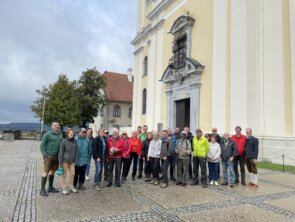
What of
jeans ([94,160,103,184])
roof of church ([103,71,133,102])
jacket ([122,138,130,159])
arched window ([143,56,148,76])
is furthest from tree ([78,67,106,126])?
jeans ([94,160,103,184])

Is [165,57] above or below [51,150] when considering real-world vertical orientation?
above

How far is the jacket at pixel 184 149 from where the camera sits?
8.27m

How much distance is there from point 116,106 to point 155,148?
3261 cm

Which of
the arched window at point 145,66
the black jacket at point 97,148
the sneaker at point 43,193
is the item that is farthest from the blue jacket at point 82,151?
the arched window at point 145,66

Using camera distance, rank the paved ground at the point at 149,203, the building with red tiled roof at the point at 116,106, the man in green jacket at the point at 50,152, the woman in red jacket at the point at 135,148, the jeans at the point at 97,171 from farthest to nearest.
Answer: the building with red tiled roof at the point at 116,106
the woman in red jacket at the point at 135,148
the jeans at the point at 97,171
the man in green jacket at the point at 50,152
the paved ground at the point at 149,203

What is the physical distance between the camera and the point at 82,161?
7316mm

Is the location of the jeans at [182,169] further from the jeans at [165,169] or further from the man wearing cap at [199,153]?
the jeans at [165,169]

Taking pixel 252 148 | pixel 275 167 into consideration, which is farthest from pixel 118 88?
pixel 252 148

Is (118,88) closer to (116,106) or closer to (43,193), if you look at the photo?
(116,106)

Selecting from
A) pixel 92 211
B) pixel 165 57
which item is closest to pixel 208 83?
pixel 165 57

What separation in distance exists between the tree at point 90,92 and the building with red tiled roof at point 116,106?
3.63 metres

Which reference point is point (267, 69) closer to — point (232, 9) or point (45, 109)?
point (232, 9)

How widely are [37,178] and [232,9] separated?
13512 millimetres

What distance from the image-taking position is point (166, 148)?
27.1 feet
